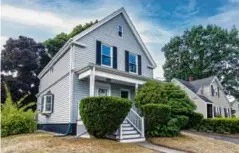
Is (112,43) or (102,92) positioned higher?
(112,43)

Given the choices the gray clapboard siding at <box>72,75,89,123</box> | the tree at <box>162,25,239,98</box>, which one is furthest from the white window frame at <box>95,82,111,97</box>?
the tree at <box>162,25,239,98</box>

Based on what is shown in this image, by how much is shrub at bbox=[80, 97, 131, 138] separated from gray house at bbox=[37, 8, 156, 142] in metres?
Answer: 0.95

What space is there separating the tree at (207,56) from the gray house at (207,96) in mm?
9845

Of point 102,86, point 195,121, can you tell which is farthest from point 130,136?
point 195,121

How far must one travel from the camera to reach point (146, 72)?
19375mm

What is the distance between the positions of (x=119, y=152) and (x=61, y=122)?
6.95 meters

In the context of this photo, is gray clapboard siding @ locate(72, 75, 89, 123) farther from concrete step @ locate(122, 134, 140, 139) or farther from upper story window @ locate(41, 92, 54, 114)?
concrete step @ locate(122, 134, 140, 139)

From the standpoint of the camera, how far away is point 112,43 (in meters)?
16.9

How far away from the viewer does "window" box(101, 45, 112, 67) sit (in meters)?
16.1

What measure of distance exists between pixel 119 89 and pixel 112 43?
11.0ft

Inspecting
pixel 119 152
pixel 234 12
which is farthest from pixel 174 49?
pixel 119 152

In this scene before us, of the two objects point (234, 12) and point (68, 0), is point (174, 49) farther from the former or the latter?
point (68, 0)

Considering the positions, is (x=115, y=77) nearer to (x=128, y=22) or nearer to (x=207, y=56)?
(x=128, y=22)

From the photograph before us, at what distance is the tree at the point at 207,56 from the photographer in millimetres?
42406
